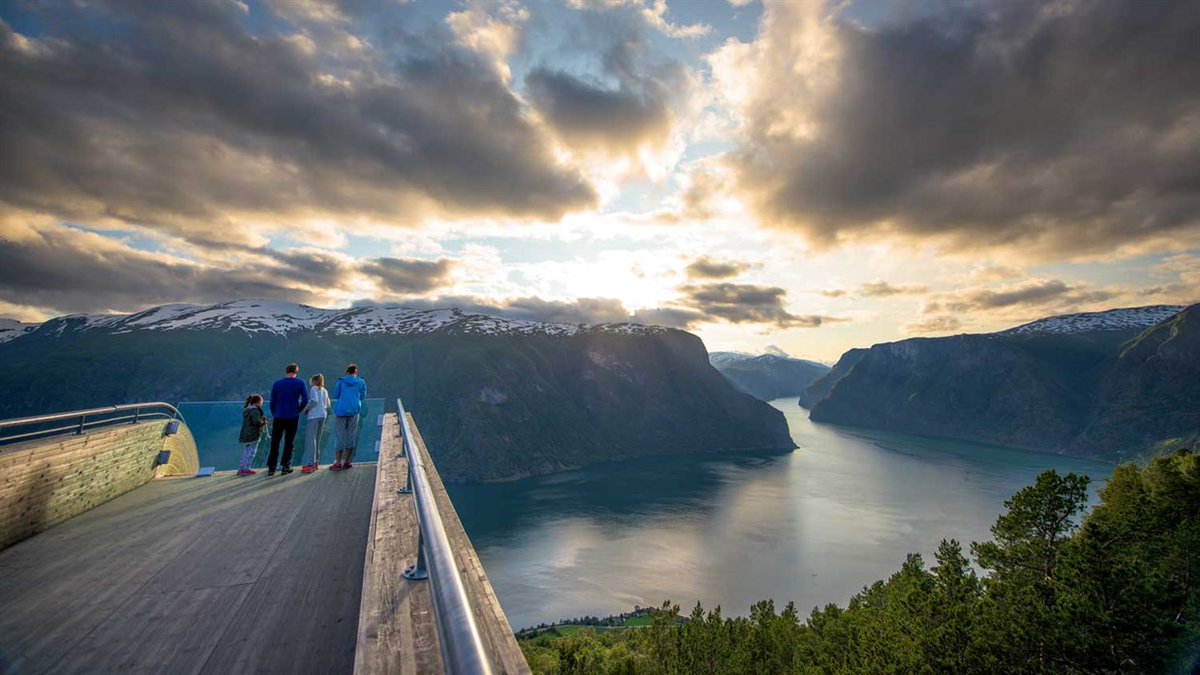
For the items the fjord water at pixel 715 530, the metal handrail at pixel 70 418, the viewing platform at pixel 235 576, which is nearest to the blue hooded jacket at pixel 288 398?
the viewing platform at pixel 235 576

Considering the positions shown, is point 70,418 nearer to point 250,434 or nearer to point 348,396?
point 250,434

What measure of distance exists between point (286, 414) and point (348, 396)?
134cm

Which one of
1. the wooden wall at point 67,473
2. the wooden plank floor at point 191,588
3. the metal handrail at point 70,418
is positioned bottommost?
the wooden plank floor at point 191,588

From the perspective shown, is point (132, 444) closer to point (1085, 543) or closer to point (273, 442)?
point (273, 442)

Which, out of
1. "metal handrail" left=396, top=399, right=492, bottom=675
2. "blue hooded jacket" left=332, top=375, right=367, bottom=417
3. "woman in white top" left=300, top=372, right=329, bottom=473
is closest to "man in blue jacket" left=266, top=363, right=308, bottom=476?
"woman in white top" left=300, top=372, right=329, bottom=473

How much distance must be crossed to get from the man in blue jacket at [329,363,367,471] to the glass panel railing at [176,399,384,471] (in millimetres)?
1561

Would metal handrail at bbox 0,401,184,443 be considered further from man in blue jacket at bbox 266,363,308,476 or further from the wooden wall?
man in blue jacket at bbox 266,363,308,476

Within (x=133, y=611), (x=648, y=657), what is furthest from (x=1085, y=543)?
(x=133, y=611)

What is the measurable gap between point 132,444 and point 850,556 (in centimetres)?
11857

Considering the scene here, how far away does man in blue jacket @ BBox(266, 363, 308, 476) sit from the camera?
11.3 metres

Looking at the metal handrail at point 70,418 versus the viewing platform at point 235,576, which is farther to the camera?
the metal handrail at point 70,418

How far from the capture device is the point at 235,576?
18.6 ft

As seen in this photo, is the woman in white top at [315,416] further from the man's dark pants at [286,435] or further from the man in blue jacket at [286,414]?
the man's dark pants at [286,435]

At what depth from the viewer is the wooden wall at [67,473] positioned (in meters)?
7.12
